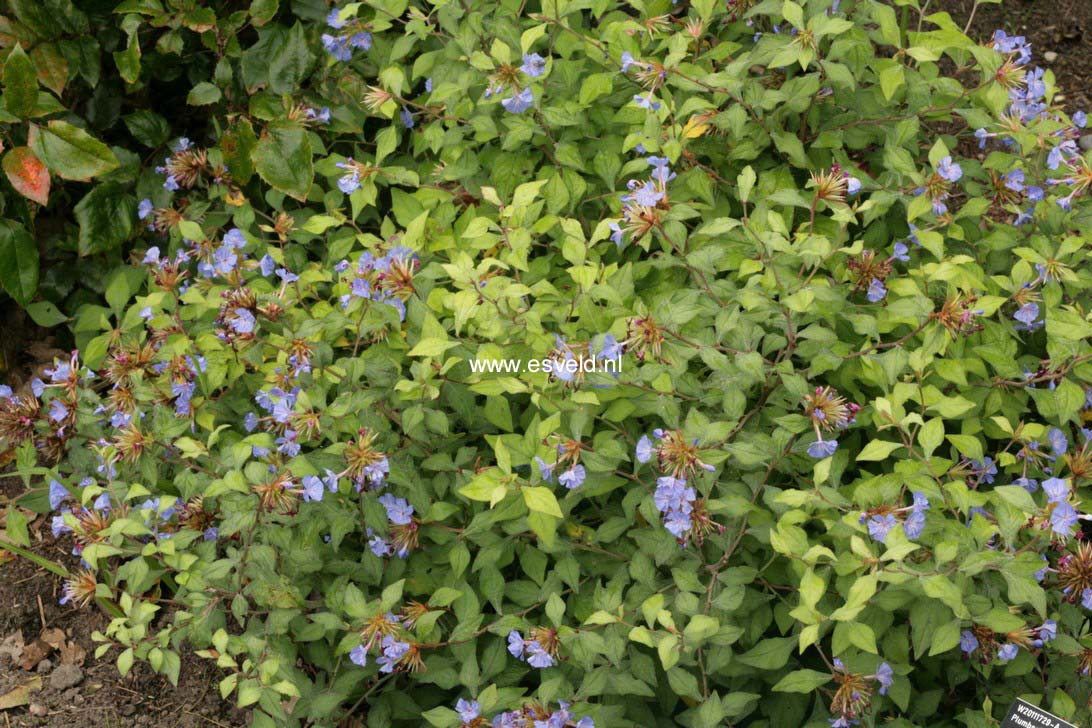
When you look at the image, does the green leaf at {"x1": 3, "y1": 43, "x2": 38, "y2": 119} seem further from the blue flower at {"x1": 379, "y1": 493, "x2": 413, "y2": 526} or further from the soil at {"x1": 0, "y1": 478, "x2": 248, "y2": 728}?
the blue flower at {"x1": 379, "y1": 493, "x2": 413, "y2": 526}

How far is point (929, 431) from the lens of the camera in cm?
180

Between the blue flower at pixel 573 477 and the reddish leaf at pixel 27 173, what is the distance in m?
1.56

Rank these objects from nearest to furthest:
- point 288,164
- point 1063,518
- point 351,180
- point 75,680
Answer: point 1063,518 → point 351,180 → point 75,680 → point 288,164

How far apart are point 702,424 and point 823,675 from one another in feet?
1.71

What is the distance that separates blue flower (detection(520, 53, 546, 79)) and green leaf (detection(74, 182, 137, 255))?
136 centimetres

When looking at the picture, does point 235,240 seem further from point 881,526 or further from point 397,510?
point 881,526

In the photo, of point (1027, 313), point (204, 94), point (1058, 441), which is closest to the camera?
point (1058, 441)

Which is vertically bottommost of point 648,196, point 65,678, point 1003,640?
point 65,678

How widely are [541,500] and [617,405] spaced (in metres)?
0.33

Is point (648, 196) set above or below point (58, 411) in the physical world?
above

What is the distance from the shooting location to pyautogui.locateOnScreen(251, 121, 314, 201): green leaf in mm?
2576

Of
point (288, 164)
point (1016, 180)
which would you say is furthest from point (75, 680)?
point (1016, 180)

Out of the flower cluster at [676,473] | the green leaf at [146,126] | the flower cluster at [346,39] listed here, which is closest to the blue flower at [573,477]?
the flower cluster at [676,473]

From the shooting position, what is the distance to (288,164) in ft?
8.49
